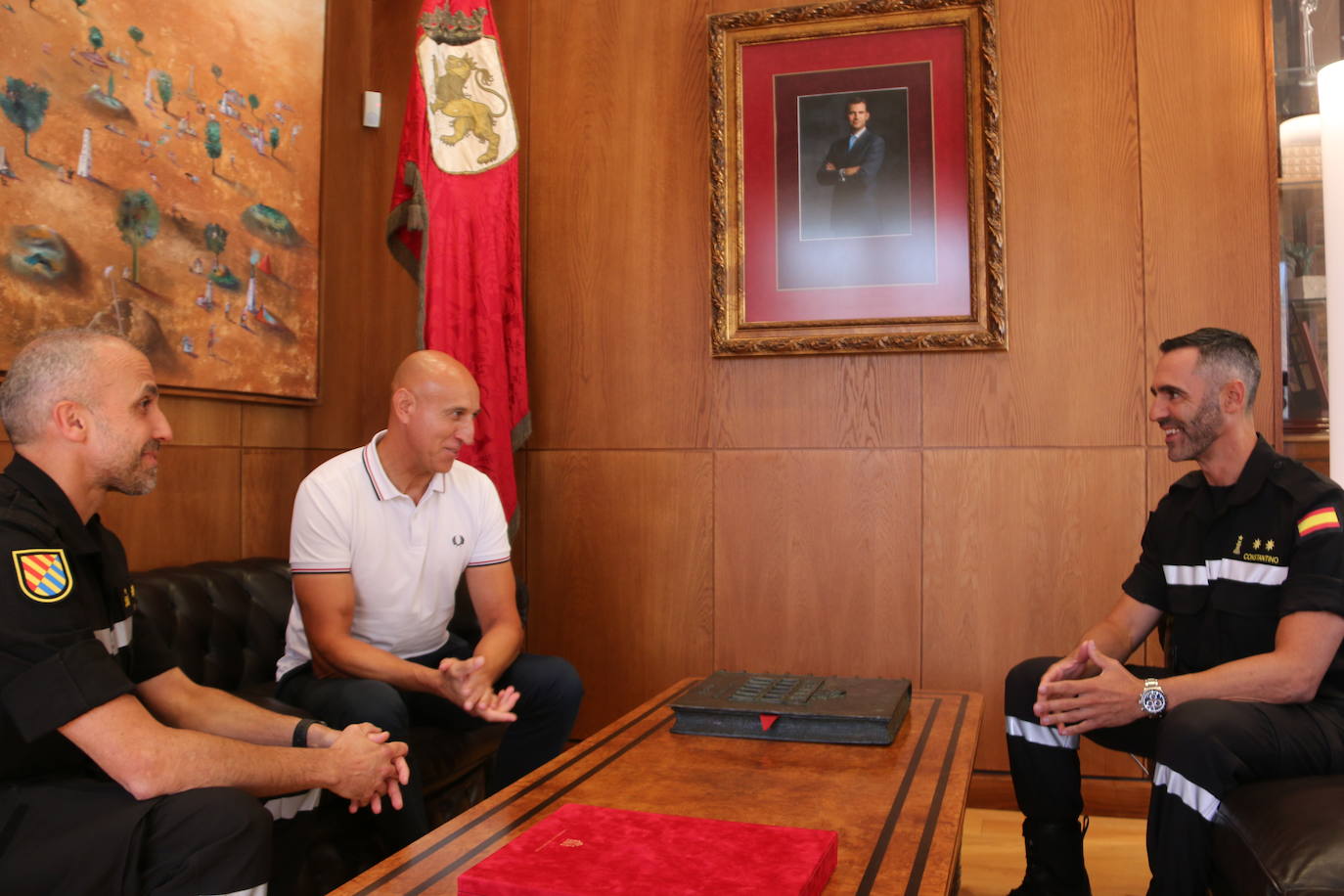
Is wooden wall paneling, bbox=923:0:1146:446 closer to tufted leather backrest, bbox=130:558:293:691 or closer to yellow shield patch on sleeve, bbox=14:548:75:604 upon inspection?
tufted leather backrest, bbox=130:558:293:691

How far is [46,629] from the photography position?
156 centimetres

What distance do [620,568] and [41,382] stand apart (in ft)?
7.34

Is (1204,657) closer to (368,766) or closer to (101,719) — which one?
(368,766)

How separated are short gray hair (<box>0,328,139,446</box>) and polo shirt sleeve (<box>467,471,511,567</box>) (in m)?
1.22

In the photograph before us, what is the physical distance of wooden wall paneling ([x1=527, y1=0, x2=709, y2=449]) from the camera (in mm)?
3680

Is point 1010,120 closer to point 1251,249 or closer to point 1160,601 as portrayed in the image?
point 1251,249

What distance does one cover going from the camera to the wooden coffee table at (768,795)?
4.60 ft

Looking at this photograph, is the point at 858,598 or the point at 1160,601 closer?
the point at 1160,601

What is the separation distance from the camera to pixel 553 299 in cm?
380

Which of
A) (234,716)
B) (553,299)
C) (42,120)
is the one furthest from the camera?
(553,299)

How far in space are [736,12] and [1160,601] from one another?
7.95ft

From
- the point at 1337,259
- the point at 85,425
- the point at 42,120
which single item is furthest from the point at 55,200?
the point at 1337,259

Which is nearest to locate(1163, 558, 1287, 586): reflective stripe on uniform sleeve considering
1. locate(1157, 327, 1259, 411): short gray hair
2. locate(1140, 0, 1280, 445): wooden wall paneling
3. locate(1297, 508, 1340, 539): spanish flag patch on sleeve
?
locate(1297, 508, 1340, 539): spanish flag patch on sleeve

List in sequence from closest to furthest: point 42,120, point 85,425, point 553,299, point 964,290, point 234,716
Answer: point 85,425 → point 234,716 → point 42,120 → point 964,290 → point 553,299
